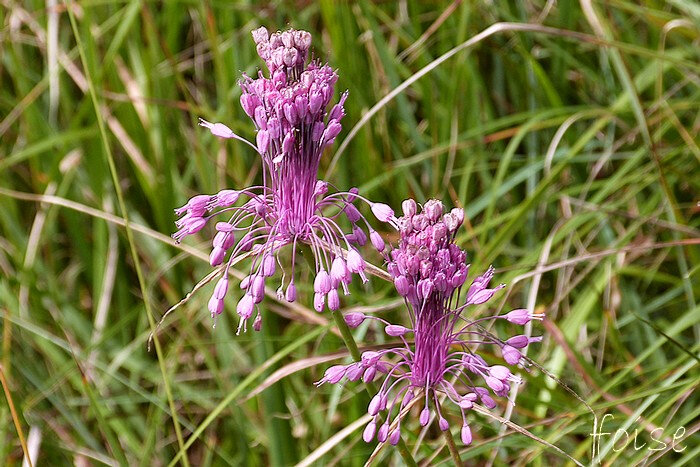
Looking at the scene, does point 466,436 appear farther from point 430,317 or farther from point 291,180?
point 291,180

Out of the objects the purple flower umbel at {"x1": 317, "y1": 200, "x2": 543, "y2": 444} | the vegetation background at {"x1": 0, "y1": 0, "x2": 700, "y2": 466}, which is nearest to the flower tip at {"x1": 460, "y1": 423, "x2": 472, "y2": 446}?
the purple flower umbel at {"x1": 317, "y1": 200, "x2": 543, "y2": 444}

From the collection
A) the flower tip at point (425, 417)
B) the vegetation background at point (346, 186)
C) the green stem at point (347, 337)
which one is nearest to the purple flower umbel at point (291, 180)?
the green stem at point (347, 337)

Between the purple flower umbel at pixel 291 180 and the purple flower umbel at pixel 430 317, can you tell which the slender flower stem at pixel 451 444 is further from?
the purple flower umbel at pixel 291 180

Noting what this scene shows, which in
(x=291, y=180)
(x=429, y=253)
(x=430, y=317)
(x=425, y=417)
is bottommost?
(x=425, y=417)

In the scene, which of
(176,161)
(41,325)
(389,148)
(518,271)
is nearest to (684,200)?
(518,271)

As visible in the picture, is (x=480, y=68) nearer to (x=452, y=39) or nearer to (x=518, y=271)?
(x=452, y=39)

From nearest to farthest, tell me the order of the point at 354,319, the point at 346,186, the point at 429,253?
the point at 429,253 < the point at 354,319 < the point at 346,186

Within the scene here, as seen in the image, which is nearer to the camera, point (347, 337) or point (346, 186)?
point (347, 337)

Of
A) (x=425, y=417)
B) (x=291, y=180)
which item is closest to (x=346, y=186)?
(x=291, y=180)
